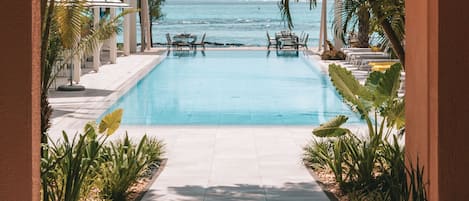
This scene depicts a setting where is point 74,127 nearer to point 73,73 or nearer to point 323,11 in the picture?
point 73,73

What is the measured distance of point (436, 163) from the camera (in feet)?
18.3

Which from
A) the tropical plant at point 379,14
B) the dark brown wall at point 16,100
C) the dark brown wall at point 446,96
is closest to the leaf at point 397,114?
the tropical plant at point 379,14

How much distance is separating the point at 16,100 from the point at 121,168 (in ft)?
11.0

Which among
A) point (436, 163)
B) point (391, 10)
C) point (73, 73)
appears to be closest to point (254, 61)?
point (73, 73)

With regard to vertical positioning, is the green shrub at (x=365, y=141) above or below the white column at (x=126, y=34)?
below

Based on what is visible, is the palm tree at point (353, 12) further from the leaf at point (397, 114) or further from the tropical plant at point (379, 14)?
the leaf at point (397, 114)

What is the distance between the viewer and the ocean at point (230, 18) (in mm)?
74137

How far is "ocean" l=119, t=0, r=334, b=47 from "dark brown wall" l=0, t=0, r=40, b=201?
6103cm

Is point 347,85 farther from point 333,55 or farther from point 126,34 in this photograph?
point 126,34

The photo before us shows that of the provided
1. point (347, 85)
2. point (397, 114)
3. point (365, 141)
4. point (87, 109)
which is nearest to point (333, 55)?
point (87, 109)

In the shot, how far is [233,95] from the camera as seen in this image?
66.2 feet

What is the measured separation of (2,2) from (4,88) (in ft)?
1.64

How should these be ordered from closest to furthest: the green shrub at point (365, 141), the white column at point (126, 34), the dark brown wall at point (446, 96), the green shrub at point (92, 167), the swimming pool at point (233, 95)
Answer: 1. the dark brown wall at point (446, 96)
2. the green shrub at point (92, 167)
3. the green shrub at point (365, 141)
4. the swimming pool at point (233, 95)
5. the white column at point (126, 34)

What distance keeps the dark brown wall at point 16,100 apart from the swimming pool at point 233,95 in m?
9.96
